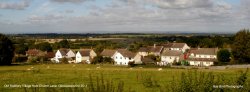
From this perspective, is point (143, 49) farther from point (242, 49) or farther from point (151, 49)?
point (242, 49)

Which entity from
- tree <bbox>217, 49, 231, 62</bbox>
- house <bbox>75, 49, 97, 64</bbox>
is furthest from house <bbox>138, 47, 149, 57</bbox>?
tree <bbox>217, 49, 231, 62</bbox>

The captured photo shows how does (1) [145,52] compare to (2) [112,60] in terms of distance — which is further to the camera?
(1) [145,52]

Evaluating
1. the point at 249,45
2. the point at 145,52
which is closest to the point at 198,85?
the point at 249,45

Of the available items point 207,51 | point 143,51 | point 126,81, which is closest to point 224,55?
point 207,51

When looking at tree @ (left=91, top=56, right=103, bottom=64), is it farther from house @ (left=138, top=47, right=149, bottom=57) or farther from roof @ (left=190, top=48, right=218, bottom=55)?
house @ (left=138, top=47, right=149, bottom=57)

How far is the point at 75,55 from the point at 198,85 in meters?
115

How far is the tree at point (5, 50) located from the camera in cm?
8456

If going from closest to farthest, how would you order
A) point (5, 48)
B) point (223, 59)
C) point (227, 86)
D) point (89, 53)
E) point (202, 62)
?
point (227, 86) < point (5, 48) < point (223, 59) < point (202, 62) < point (89, 53)

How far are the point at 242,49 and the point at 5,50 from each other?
56.6 m

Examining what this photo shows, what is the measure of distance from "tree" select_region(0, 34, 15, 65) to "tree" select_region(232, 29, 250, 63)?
179ft

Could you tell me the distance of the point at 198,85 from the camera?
1319 cm

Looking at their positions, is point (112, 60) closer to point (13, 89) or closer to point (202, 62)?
point (202, 62)

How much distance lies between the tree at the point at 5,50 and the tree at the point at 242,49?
179ft

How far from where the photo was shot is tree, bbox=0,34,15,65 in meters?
84.6
